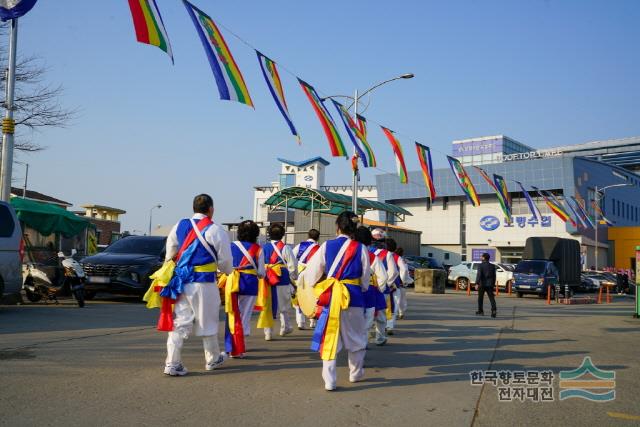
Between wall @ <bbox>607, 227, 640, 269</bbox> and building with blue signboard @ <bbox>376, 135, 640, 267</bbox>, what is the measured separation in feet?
2.95

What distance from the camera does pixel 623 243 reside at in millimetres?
52688

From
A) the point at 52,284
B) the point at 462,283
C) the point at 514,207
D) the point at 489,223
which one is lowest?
the point at 462,283

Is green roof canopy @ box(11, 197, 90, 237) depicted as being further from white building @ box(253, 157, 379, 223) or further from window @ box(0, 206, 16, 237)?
white building @ box(253, 157, 379, 223)

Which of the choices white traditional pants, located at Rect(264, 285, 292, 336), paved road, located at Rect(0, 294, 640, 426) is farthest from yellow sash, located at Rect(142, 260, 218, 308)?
white traditional pants, located at Rect(264, 285, 292, 336)

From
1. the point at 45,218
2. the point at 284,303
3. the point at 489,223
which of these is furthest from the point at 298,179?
the point at 284,303

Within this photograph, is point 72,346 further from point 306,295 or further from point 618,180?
point 618,180

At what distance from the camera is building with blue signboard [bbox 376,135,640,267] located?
47.9 meters

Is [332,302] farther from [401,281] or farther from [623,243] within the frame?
[623,243]

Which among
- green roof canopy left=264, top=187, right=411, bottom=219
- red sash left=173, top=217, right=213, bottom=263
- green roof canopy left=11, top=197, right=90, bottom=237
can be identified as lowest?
red sash left=173, top=217, right=213, bottom=263

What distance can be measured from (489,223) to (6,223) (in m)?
47.3

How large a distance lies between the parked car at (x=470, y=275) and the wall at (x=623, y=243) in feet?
93.5

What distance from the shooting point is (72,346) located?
7070 mm

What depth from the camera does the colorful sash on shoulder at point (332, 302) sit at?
5.46 meters

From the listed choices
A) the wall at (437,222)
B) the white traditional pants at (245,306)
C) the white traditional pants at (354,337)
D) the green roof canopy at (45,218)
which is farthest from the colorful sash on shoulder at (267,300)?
the wall at (437,222)
